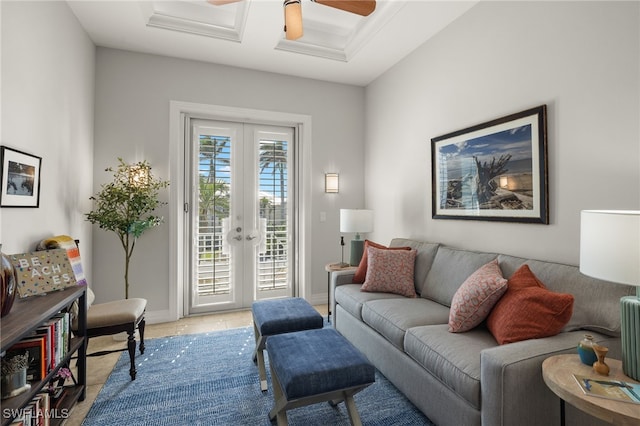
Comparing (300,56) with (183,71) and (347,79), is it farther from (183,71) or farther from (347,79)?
(183,71)

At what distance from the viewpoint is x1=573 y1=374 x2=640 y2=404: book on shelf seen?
117cm

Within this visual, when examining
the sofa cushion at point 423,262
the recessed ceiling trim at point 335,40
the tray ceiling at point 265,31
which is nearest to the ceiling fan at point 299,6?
the tray ceiling at point 265,31

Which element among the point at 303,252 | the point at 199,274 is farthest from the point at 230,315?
the point at 303,252

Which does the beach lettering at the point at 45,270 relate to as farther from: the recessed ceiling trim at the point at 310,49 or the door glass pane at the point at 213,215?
the recessed ceiling trim at the point at 310,49

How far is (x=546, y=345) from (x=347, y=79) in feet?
12.1

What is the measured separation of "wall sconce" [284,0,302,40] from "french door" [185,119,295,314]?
187 centimetres

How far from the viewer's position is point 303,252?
13.8 feet

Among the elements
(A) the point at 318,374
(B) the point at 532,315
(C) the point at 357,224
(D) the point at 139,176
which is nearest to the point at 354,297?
(C) the point at 357,224

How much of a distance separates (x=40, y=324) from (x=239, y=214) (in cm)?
256

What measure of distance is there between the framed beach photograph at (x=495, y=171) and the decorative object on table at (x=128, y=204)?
282 centimetres

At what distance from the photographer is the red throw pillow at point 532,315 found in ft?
5.32

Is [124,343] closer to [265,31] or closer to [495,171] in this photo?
[265,31]

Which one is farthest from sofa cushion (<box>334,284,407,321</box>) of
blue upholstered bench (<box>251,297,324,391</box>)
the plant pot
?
the plant pot

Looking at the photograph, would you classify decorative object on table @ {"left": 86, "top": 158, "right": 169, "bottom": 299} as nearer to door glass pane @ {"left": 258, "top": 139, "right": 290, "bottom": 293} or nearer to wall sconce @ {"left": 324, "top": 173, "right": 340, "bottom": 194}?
door glass pane @ {"left": 258, "top": 139, "right": 290, "bottom": 293}
